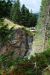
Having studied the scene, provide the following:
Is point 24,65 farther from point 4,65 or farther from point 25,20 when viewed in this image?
point 25,20

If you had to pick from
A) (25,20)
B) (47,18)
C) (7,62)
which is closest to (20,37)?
(25,20)

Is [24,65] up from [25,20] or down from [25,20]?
up

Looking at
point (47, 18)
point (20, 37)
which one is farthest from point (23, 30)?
point (47, 18)

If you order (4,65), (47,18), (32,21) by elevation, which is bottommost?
(32,21)

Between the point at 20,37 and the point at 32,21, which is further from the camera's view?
the point at 32,21

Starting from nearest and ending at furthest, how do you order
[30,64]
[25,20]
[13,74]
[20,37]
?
[13,74], [30,64], [20,37], [25,20]

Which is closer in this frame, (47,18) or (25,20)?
(47,18)

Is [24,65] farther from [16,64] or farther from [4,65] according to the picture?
[4,65]

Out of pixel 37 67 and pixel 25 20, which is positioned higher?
pixel 37 67

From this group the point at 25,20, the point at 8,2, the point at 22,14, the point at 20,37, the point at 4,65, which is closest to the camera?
the point at 4,65
